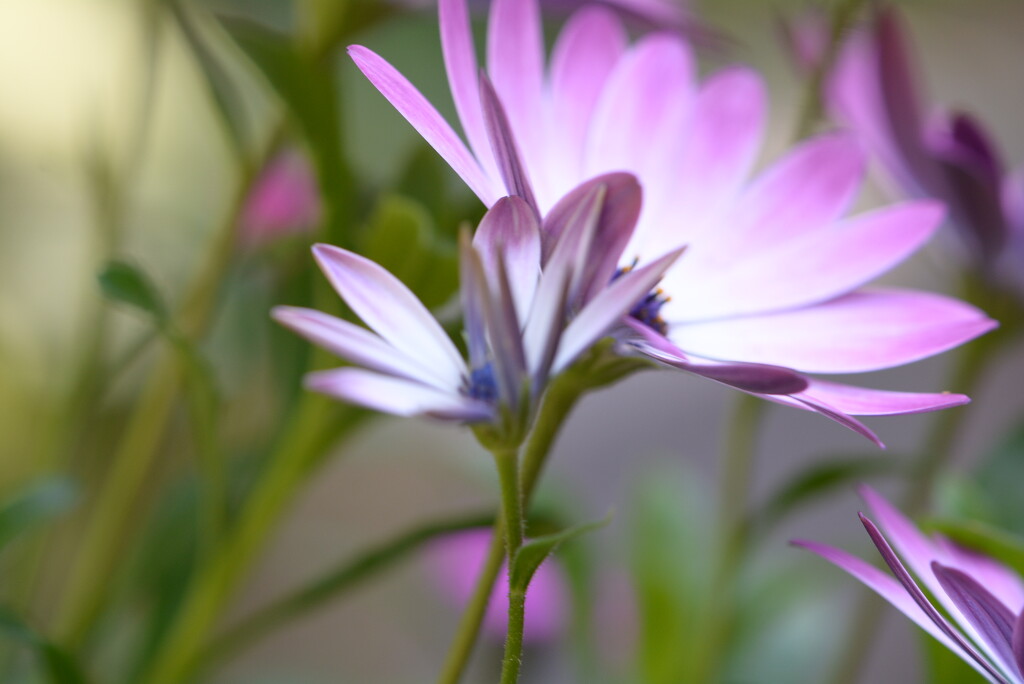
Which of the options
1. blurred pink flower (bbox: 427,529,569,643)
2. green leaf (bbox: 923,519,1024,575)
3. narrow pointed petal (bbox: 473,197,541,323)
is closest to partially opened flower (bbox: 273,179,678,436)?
narrow pointed petal (bbox: 473,197,541,323)

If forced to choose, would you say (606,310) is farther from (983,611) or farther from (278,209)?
(278,209)

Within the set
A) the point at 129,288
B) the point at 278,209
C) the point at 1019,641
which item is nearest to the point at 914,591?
the point at 1019,641

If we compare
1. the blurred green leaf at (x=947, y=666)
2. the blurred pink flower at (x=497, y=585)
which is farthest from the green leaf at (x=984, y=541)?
the blurred pink flower at (x=497, y=585)

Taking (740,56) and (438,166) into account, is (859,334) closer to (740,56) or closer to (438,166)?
(438,166)

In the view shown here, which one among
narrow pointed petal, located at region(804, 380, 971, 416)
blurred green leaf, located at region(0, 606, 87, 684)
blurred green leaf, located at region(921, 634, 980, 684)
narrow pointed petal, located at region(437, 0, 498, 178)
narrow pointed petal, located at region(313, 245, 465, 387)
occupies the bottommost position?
blurred green leaf, located at region(921, 634, 980, 684)

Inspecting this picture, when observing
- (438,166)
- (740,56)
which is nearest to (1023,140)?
(740,56)

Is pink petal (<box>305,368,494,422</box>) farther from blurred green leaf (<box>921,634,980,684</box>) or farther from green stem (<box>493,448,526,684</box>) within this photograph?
blurred green leaf (<box>921,634,980,684</box>)
